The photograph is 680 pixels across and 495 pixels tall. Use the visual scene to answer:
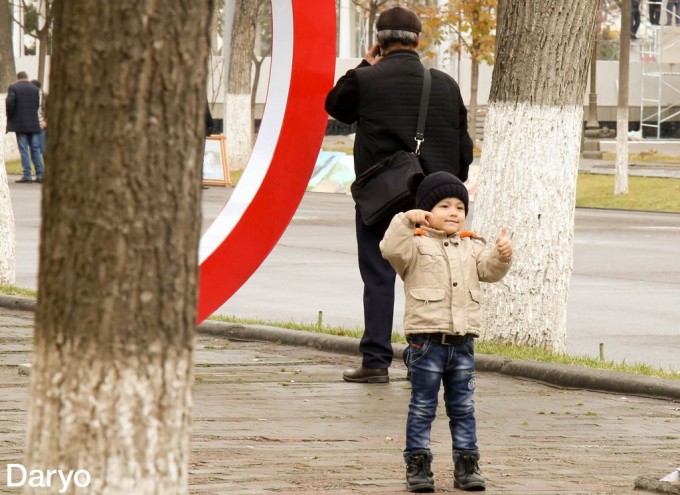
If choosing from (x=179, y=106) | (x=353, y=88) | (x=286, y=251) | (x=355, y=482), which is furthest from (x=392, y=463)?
(x=286, y=251)

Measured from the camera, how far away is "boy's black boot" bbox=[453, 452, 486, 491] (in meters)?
5.66

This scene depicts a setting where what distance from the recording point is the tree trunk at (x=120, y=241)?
3.25 meters

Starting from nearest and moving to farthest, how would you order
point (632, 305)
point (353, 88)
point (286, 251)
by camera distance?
point (353, 88) → point (632, 305) → point (286, 251)

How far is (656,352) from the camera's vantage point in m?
9.80

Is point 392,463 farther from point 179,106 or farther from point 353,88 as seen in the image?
point 179,106

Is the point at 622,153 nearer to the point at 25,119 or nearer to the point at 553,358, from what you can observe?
the point at 25,119

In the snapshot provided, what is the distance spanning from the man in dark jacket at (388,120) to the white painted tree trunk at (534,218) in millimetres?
973

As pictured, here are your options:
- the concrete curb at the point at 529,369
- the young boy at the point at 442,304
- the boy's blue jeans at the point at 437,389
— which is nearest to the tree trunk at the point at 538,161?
the concrete curb at the point at 529,369

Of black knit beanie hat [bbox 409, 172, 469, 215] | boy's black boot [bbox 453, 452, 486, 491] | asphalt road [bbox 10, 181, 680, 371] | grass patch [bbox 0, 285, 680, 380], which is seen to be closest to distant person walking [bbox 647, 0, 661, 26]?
asphalt road [bbox 10, 181, 680, 371]

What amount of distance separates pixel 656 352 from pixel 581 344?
0.60 meters

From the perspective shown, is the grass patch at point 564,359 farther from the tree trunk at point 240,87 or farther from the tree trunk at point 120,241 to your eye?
the tree trunk at point 240,87

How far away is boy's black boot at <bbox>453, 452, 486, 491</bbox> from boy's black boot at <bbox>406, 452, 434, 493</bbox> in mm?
108

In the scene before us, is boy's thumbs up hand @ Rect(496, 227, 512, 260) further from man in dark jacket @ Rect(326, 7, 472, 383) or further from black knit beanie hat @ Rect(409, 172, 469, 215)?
man in dark jacket @ Rect(326, 7, 472, 383)

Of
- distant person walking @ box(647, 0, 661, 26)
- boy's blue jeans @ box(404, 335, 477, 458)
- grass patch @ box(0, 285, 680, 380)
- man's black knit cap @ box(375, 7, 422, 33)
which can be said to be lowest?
grass patch @ box(0, 285, 680, 380)
